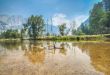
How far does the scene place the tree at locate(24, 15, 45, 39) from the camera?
116 metres

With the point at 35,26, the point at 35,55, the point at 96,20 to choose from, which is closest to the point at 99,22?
the point at 96,20

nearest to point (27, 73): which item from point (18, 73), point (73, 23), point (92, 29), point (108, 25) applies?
point (18, 73)

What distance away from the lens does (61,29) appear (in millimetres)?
110750

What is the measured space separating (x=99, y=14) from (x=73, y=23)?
22316mm

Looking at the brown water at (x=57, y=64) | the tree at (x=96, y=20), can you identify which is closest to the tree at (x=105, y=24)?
the tree at (x=96, y=20)

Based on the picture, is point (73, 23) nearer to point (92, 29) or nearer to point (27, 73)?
point (92, 29)

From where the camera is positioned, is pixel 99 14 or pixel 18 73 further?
pixel 99 14

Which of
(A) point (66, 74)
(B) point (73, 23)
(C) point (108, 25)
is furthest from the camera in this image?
(B) point (73, 23)

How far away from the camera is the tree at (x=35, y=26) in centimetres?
11594

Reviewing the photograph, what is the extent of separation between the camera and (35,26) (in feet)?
Result: 388

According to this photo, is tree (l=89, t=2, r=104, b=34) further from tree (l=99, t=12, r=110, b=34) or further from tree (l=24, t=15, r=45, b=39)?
tree (l=24, t=15, r=45, b=39)

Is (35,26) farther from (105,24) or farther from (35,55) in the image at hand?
(35,55)

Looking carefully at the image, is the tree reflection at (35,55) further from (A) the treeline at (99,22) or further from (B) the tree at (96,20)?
(B) the tree at (96,20)

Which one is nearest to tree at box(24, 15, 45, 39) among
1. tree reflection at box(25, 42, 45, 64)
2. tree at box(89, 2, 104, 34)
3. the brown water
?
tree at box(89, 2, 104, 34)
